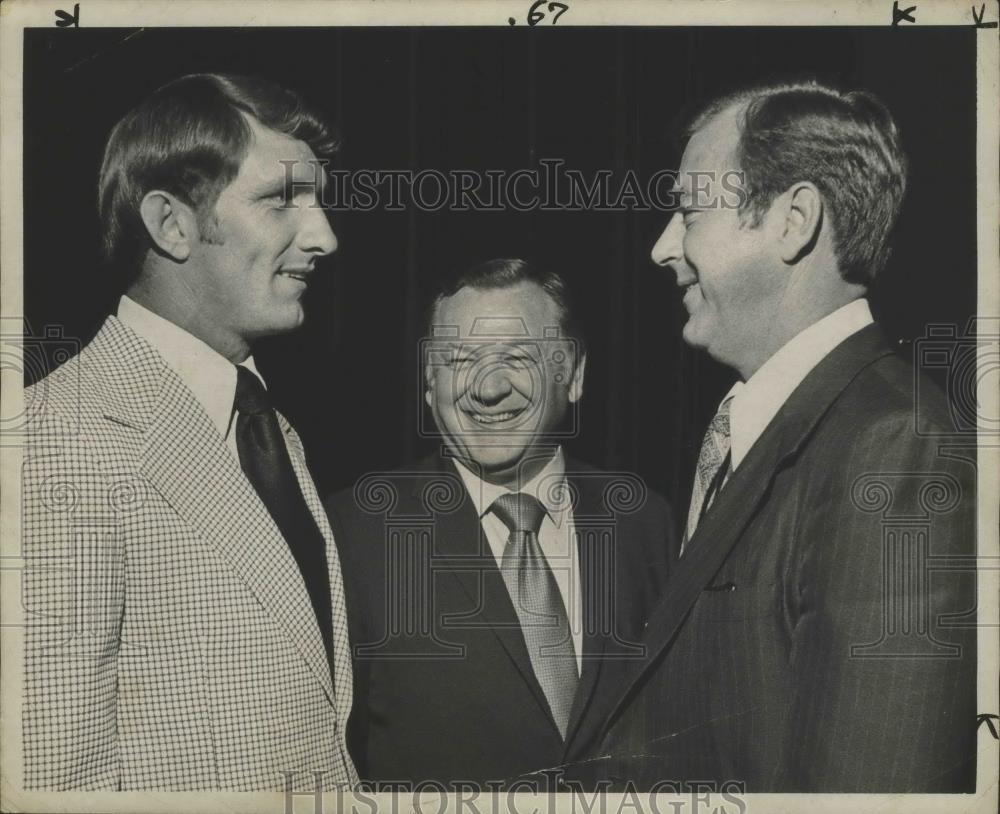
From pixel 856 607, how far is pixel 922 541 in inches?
10.6

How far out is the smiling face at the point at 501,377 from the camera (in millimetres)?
2924

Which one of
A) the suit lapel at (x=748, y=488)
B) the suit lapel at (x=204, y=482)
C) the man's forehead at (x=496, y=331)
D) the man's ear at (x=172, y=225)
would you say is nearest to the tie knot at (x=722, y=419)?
the suit lapel at (x=748, y=488)

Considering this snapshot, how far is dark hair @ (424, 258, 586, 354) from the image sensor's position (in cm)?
293

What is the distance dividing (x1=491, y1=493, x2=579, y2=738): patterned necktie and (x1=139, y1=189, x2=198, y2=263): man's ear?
3.52 feet

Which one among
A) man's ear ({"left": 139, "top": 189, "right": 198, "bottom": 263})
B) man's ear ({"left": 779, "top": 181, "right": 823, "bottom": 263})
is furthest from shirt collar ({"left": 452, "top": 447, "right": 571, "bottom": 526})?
man's ear ({"left": 139, "top": 189, "right": 198, "bottom": 263})

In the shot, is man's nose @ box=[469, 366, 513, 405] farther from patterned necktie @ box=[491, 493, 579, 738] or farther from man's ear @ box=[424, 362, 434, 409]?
patterned necktie @ box=[491, 493, 579, 738]

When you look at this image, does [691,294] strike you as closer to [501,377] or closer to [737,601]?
[501,377]

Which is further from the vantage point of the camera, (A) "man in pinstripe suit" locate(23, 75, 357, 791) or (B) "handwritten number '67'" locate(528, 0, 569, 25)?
(B) "handwritten number '67'" locate(528, 0, 569, 25)

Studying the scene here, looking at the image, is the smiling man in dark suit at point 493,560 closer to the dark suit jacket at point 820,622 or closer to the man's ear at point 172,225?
the dark suit jacket at point 820,622

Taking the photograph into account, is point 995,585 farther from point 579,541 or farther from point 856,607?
point 579,541

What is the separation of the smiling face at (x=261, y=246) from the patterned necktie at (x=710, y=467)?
114 cm

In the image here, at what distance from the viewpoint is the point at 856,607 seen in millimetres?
2840

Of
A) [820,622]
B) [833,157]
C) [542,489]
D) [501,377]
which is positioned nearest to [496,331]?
[501,377]

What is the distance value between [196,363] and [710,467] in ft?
4.57
